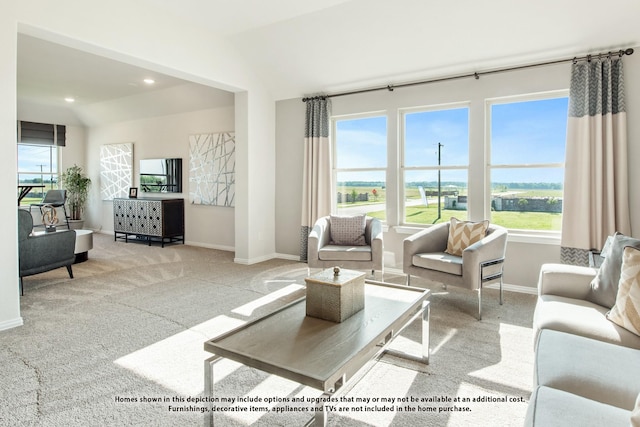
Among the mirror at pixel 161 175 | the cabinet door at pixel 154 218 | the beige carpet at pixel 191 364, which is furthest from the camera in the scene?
the mirror at pixel 161 175

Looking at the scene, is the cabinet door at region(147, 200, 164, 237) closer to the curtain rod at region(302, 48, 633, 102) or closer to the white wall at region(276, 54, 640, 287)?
the white wall at region(276, 54, 640, 287)

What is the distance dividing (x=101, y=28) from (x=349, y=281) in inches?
130

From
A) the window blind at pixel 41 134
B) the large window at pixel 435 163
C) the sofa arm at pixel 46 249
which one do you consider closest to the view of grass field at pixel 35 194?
the window blind at pixel 41 134

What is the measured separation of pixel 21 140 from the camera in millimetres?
7734

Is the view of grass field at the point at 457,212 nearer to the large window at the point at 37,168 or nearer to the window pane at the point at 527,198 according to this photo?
the window pane at the point at 527,198

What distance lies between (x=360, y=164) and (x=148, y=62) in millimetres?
2860

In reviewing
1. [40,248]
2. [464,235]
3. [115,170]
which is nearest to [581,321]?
[464,235]

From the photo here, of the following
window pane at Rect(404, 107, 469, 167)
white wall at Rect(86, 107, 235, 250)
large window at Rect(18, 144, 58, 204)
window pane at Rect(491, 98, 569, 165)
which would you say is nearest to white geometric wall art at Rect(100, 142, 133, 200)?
white wall at Rect(86, 107, 235, 250)

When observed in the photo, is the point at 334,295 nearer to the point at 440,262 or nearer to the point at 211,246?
the point at 440,262

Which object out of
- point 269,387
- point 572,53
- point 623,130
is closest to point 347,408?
point 269,387

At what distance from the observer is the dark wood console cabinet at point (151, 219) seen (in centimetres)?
671

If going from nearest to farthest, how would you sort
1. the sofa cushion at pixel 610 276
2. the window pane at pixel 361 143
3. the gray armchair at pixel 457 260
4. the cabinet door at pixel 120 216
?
the sofa cushion at pixel 610 276
the gray armchair at pixel 457 260
the window pane at pixel 361 143
the cabinet door at pixel 120 216

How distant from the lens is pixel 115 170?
8.17m

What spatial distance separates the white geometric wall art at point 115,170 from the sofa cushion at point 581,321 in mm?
7919
